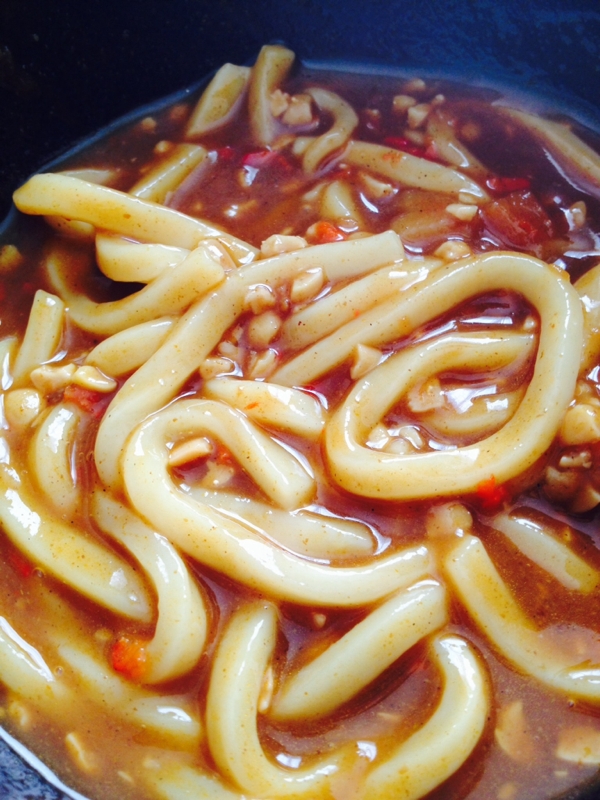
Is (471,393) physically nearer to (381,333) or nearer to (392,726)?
(381,333)

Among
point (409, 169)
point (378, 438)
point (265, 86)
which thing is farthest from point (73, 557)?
point (265, 86)

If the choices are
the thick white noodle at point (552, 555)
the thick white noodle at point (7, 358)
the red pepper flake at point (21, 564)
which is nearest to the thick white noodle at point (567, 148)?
the thick white noodle at point (552, 555)

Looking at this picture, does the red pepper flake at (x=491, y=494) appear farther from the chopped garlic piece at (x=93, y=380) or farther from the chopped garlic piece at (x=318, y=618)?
the chopped garlic piece at (x=93, y=380)

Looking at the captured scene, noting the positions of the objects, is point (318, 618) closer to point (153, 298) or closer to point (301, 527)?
point (301, 527)

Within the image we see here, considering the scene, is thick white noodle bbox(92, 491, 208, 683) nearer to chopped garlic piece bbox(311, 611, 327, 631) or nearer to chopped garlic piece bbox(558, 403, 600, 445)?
chopped garlic piece bbox(311, 611, 327, 631)

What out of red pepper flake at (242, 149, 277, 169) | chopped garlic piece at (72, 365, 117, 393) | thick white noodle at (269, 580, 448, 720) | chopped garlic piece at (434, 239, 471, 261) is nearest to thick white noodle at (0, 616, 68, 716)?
thick white noodle at (269, 580, 448, 720)

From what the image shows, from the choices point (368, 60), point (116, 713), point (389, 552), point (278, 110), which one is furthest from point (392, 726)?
point (368, 60)
